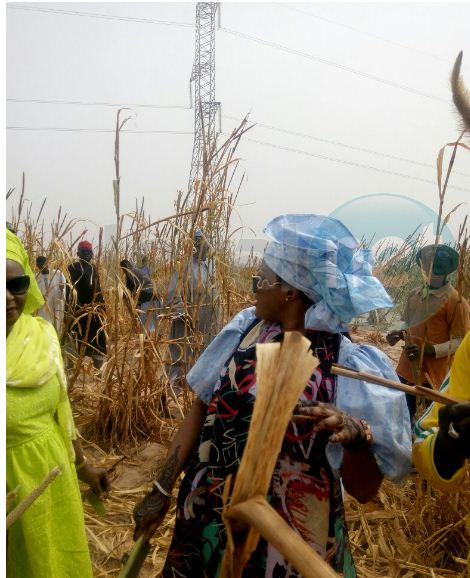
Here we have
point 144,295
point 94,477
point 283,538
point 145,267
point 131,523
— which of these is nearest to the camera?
point 283,538

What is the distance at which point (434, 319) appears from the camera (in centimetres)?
286

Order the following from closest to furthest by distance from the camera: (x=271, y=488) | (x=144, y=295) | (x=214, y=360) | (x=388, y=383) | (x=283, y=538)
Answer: (x=283, y=538) → (x=388, y=383) → (x=271, y=488) → (x=214, y=360) → (x=144, y=295)

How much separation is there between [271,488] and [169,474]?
283mm

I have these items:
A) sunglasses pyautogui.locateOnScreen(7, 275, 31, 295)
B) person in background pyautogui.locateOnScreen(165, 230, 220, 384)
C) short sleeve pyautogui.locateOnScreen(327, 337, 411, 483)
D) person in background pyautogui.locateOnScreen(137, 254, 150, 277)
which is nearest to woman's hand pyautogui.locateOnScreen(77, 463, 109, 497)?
sunglasses pyautogui.locateOnScreen(7, 275, 31, 295)

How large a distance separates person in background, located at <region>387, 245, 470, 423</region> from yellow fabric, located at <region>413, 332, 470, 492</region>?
313mm

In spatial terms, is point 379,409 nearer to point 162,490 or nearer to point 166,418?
point 162,490

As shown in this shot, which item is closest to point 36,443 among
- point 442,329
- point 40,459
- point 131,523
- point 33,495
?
point 40,459

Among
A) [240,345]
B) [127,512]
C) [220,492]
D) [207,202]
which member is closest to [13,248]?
[240,345]

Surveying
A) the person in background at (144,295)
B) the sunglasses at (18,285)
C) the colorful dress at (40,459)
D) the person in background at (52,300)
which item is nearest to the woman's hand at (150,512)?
the colorful dress at (40,459)

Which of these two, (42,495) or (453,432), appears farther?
(42,495)

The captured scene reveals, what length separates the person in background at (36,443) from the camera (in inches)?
53.4

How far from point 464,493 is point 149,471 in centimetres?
175

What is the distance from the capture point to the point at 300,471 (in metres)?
1.24

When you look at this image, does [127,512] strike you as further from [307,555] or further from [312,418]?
[307,555]
